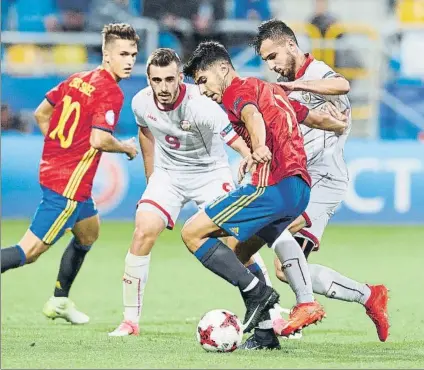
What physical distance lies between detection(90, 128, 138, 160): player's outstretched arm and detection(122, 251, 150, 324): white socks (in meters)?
0.72

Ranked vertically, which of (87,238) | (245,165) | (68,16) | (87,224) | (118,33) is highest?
(118,33)

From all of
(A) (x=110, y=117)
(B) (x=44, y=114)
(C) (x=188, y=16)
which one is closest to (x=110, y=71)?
(A) (x=110, y=117)

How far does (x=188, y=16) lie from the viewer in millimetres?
16406

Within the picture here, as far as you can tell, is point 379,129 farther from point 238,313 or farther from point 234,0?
point 238,313

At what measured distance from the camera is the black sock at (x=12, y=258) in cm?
770

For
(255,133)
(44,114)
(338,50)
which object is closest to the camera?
(255,133)

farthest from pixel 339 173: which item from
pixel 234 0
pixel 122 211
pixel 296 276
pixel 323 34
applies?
pixel 234 0

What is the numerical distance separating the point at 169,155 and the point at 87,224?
88cm

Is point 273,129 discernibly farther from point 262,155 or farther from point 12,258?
point 12,258

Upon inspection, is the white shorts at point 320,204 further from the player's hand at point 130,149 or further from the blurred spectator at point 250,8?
the blurred spectator at point 250,8

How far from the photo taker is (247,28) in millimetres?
16406

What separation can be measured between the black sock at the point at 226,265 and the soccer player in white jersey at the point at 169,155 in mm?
845

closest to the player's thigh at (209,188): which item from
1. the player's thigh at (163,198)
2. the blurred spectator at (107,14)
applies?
the player's thigh at (163,198)

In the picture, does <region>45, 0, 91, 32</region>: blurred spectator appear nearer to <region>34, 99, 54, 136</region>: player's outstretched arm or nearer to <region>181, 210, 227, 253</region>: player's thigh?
<region>34, 99, 54, 136</region>: player's outstretched arm
